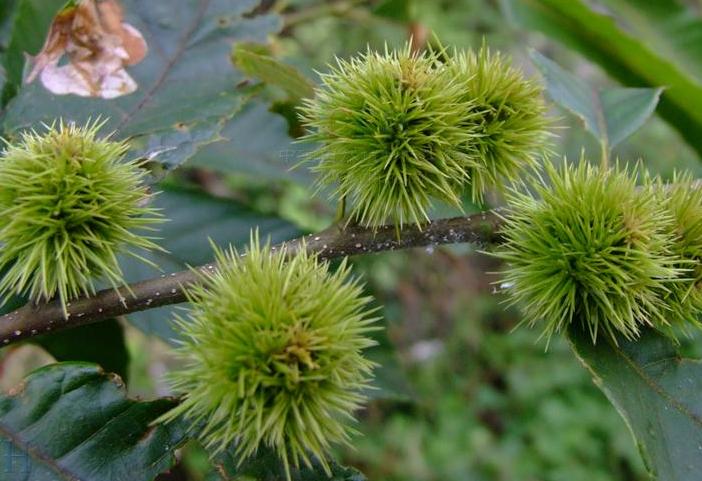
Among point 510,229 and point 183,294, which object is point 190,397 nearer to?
point 183,294

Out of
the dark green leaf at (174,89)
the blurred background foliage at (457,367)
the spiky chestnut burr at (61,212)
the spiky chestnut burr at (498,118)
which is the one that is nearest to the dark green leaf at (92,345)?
the dark green leaf at (174,89)

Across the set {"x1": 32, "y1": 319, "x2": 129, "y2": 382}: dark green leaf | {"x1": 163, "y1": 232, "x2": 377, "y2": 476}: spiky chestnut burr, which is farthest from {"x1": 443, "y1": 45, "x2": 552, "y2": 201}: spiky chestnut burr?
{"x1": 32, "y1": 319, "x2": 129, "y2": 382}: dark green leaf

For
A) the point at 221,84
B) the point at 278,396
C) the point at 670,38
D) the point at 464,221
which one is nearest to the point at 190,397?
the point at 278,396

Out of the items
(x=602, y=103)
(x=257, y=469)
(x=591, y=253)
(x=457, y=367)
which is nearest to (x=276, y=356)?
(x=257, y=469)

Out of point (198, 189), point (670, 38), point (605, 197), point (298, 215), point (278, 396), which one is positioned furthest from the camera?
point (298, 215)

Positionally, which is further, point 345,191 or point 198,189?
point 198,189

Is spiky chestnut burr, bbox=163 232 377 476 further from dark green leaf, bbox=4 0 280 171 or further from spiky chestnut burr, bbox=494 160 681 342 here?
dark green leaf, bbox=4 0 280 171
